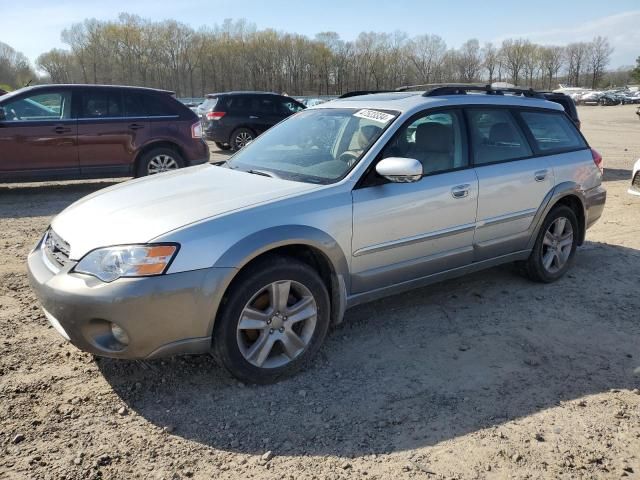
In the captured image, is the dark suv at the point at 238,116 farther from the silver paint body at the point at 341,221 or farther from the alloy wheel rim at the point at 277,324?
the alloy wheel rim at the point at 277,324

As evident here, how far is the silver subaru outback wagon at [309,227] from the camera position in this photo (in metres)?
2.87

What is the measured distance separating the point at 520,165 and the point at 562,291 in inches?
48.3

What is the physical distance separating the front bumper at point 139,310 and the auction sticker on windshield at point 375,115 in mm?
1670

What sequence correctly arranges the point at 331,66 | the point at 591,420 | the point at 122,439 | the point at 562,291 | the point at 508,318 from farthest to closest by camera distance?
the point at 331,66 → the point at 562,291 → the point at 508,318 → the point at 591,420 → the point at 122,439

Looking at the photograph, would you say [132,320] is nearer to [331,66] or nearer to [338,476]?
[338,476]

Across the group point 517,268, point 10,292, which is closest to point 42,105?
point 10,292

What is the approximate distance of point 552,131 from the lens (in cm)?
504

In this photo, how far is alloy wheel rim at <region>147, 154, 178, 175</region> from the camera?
355 inches

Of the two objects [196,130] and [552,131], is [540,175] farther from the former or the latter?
[196,130]

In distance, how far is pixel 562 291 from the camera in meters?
4.89

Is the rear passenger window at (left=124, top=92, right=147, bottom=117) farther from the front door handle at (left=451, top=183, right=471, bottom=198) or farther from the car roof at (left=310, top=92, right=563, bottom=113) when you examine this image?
the front door handle at (left=451, top=183, right=471, bottom=198)

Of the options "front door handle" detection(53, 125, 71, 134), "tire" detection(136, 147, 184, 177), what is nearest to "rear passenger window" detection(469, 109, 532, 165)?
"tire" detection(136, 147, 184, 177)

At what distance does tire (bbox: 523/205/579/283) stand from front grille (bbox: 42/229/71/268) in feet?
12.3

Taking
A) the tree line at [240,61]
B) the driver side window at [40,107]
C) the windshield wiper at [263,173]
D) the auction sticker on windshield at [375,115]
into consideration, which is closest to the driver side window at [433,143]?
the auction sticker on windshield at [375,115]
